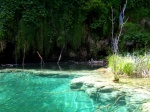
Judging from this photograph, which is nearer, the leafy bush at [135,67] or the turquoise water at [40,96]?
the turquoise water at [40,96]

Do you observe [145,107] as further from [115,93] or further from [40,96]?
[40,96]

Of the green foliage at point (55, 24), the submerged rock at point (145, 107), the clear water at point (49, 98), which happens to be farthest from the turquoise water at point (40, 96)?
the green foliage at point (55, 24)

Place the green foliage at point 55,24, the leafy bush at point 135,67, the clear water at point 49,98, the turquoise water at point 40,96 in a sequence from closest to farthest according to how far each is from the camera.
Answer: the clear water at point 49,98 < the turquoise water at point 40,96 < the leafy bush at point 135,67 < the green foliage at point 55,24

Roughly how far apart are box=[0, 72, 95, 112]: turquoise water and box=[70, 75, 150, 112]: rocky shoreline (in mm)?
271

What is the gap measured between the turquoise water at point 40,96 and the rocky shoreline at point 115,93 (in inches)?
10.7

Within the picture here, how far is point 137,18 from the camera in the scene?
19.5 meters

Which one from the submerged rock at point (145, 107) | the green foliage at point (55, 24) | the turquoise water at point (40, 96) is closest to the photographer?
the submerged rock at point (145, 107)

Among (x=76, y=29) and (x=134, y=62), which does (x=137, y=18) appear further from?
(x=134, y=62)

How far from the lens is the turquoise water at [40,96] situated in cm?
776

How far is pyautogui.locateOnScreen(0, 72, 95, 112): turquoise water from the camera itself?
7.76 metres

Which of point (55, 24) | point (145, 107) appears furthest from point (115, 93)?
point (55, 24)

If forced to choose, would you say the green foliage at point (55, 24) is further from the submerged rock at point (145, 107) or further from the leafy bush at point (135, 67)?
the submerged rock at point (145, 107)

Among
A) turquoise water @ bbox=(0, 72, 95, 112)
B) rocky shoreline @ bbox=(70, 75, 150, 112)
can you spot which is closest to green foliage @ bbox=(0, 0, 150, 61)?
turquoise water @ bbox=(0, 72, 95, 112)

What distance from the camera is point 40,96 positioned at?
892cm
